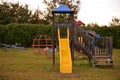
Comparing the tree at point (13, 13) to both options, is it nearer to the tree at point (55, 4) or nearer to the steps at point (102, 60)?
the tree at point (55, 4)

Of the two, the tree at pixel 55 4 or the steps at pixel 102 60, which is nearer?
the steps at pixel 102 60

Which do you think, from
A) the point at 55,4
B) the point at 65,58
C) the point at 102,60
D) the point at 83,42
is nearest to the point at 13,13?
the point at 55,4

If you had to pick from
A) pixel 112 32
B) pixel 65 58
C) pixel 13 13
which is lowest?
pixel 65 58

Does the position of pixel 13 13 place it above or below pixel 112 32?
above

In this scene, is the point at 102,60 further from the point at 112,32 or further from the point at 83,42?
the point at 112,32

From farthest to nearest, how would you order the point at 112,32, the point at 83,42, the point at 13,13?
the point at 13,13 < the point at 112,32 < the point at 83,42

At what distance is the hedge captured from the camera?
1281 inches

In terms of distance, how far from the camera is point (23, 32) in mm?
32625

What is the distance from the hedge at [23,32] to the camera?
32531 mm

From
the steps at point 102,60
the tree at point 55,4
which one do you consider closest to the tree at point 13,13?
the tree at point 55,4

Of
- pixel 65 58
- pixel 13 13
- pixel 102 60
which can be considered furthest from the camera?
pixel 13 13

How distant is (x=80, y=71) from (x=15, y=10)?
3236 centimetres

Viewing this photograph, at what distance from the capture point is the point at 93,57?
15969mm

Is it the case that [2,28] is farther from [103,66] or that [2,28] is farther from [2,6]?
[103,66]
